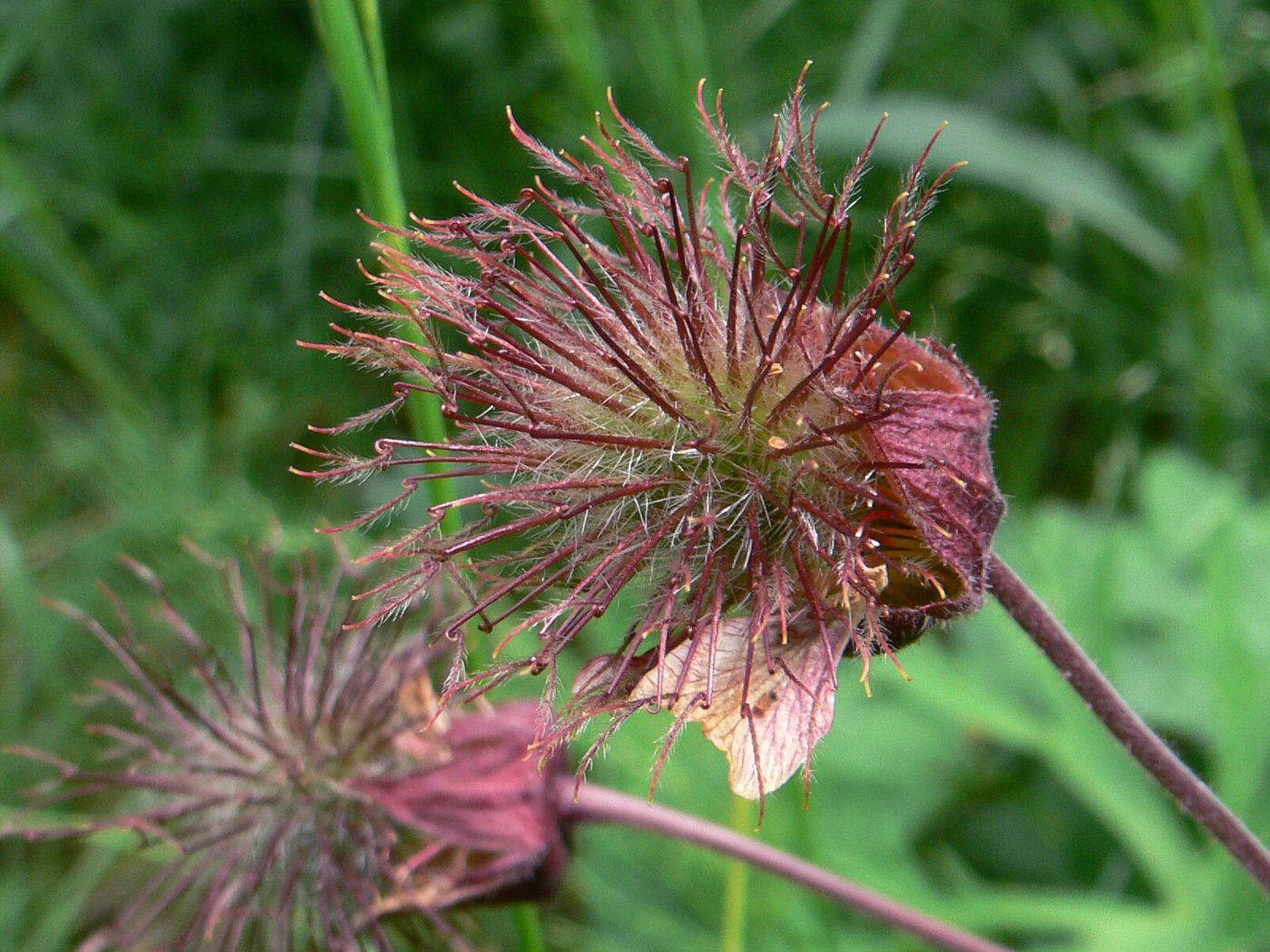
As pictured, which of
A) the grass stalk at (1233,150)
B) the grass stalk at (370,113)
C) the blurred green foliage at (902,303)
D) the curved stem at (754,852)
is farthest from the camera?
the blurred green foliage at (902,303)

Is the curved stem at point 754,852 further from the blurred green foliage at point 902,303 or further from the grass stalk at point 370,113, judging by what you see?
the blurred green foliage at point 902,303

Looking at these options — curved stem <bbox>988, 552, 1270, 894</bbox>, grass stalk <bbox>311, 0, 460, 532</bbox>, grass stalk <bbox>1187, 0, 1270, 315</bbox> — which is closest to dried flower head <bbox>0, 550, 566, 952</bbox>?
grass stalk <bbox>311, 0, 460, 532</bbox>

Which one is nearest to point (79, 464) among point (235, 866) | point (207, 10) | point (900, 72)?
point (207, 10)

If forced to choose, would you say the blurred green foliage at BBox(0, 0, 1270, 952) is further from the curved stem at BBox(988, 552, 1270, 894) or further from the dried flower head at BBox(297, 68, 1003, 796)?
the dried flower head at BBox(297, 68, 1003, 796)

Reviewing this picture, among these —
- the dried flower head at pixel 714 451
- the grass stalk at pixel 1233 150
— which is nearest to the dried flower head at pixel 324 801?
the dried flower head at pixel 714 451

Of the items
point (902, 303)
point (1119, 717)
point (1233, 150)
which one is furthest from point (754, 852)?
point (902, 303)

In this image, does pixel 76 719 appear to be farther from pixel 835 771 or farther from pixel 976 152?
pixel 976 152
